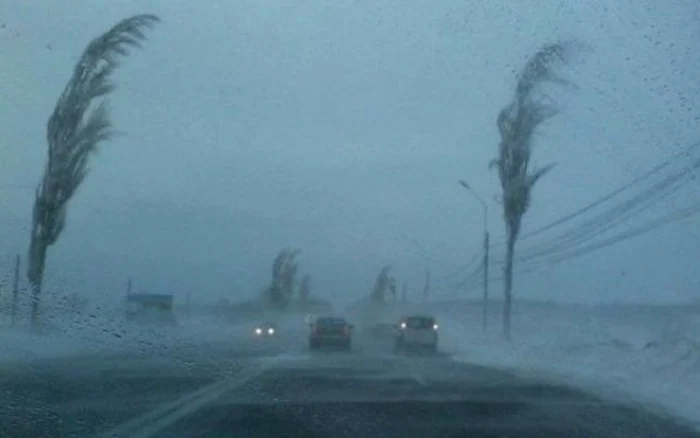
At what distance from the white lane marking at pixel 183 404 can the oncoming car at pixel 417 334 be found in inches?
990

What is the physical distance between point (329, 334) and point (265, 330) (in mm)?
6632

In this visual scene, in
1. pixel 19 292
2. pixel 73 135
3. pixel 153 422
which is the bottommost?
pixel 153 422

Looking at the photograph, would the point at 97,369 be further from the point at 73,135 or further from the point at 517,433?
the point at 73,135

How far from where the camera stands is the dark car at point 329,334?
49031mm

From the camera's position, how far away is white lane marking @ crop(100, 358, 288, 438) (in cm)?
1508

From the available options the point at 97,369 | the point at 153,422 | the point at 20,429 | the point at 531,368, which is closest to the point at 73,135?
the point at 97,369

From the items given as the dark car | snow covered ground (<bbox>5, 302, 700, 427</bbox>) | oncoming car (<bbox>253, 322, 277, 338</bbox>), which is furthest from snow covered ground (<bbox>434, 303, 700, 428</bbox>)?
oncoming car (<bbox>253, 322, 277, 338</bbox>)

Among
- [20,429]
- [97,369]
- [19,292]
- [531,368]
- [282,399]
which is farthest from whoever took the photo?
[531,368]

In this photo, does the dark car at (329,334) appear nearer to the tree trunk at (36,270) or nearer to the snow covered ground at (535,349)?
the snow covered ground at (535,349)

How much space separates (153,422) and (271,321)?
138ft

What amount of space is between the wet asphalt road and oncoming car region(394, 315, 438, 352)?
78.7 ft

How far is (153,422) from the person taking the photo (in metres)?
16.4

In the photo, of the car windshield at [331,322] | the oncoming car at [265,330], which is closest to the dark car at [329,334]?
the car windshield at [331,322]

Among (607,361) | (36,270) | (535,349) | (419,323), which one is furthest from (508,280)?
(36,270)
